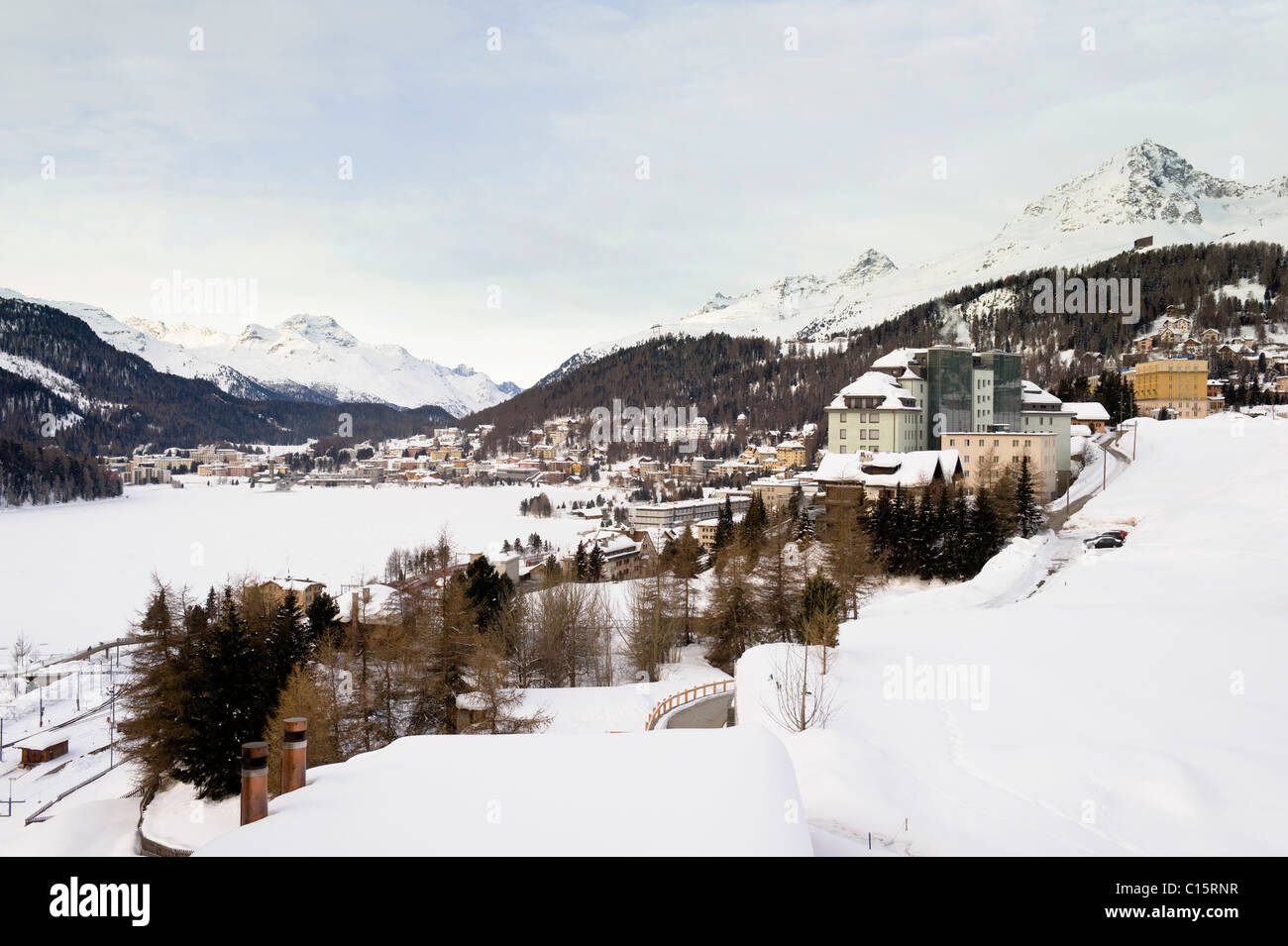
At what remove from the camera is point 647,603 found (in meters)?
31.9

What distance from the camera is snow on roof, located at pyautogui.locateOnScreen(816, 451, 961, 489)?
41.6 m

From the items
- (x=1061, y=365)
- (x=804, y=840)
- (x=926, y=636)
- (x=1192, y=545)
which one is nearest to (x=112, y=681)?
(x=926, y=636)

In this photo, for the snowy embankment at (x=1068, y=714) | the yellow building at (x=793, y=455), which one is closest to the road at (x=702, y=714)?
the snowy embankment at (x=1068, y=714)

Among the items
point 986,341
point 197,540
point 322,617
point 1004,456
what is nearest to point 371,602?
point 322,617

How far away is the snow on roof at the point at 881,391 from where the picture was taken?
4950 cm

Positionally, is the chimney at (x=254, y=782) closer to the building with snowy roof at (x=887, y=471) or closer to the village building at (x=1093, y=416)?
the building with snowy roof at (x=887, y=471)

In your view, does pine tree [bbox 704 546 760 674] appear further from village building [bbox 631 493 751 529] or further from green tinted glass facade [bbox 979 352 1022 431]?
village building [bbox 631 493 751 529]

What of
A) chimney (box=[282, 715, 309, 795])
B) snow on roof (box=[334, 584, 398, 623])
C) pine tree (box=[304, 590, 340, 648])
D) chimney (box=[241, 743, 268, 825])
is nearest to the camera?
chimney (box=[241, 743, 268, 825])

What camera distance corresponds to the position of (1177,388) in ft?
234

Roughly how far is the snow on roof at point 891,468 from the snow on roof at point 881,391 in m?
5.32

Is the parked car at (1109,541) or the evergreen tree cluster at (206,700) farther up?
the parked car at (1109,541)

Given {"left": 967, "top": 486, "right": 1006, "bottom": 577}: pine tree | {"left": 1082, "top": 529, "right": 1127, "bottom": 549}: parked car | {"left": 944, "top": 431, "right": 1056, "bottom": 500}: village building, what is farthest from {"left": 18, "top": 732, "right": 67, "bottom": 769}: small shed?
{"left": 944, "top": 431, "right": 1056, "bottom": 500}: village building

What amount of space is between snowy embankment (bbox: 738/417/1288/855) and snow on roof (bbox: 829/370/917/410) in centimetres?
2230
